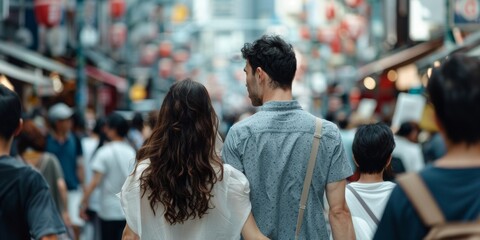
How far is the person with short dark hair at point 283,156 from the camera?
5.40 meters

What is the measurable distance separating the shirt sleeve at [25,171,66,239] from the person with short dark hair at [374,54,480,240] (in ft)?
6.37

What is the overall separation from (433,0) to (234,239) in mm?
11665

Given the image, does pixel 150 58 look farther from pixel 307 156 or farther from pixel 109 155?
pixel 307 156

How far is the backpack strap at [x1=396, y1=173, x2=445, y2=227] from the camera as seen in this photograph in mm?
3307

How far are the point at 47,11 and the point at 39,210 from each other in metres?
24.1

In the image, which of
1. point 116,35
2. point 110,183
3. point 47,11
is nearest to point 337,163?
point 110,183

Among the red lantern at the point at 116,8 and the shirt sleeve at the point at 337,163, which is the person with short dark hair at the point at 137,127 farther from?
the red lantern at the point at 116,8

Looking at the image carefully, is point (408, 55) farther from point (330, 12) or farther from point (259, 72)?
point (259, 72)

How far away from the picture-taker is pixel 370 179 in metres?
5.71

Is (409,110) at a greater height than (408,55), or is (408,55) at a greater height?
(409,110)

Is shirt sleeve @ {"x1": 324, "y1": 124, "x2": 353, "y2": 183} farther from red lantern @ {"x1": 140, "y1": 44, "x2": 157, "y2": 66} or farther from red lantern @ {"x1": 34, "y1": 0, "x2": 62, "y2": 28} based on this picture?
red lantern @ {"x1": 140, "y1": 44, "x2": 157, "y2": 66}

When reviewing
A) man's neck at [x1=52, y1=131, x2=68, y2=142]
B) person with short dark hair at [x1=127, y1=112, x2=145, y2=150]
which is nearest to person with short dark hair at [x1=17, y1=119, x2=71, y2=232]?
man's neck at [x1=52, y1=131, x2=68, y2=142]

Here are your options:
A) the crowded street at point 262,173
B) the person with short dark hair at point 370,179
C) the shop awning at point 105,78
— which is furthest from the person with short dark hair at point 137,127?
the shop awning at point 105,78

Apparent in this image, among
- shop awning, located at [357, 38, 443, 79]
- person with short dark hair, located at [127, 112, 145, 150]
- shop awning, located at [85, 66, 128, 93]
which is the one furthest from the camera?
shop awning, located at [85, 66, 128, 93]
